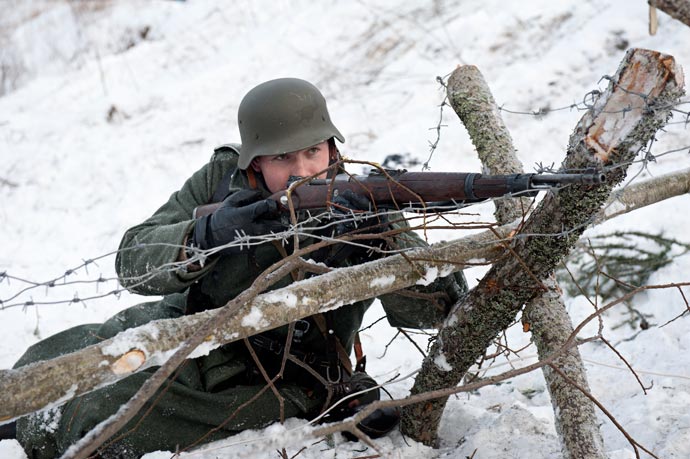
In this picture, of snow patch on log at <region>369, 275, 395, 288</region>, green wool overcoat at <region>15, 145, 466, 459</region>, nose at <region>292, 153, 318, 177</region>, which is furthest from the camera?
nose at <region>292, 153, 318, 177</region>

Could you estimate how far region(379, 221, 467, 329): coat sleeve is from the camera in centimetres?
251

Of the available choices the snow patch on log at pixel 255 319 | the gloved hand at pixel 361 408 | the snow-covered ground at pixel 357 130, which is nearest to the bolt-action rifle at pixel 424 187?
the snow patch on log at pixel 255 319

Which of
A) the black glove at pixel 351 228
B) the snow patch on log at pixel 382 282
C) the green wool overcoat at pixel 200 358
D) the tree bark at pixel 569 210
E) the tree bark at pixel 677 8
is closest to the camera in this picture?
the tree bark at pixel 569 210

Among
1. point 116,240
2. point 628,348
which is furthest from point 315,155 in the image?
point 116,240

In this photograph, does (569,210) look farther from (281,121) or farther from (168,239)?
(168,239)

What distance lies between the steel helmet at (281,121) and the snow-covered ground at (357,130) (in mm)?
1118

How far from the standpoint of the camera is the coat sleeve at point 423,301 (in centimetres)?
251

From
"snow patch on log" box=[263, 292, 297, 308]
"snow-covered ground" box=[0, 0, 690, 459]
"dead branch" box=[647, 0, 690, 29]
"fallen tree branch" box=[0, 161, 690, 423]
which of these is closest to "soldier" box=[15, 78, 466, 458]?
"snow-covered ground" box=[0, 0, 690, 459]

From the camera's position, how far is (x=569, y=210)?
179 cm

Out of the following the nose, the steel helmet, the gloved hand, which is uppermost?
the steel helmet

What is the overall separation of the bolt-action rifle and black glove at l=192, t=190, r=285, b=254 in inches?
3.0

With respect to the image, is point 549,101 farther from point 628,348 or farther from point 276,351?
point 276,351

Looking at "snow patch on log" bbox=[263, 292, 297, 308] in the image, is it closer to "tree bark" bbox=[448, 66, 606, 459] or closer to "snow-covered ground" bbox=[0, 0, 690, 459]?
"tree bark" bbox=[448, 66, 606, 459]

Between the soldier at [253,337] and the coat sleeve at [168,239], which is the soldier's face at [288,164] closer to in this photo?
the soldier at [253,337]
